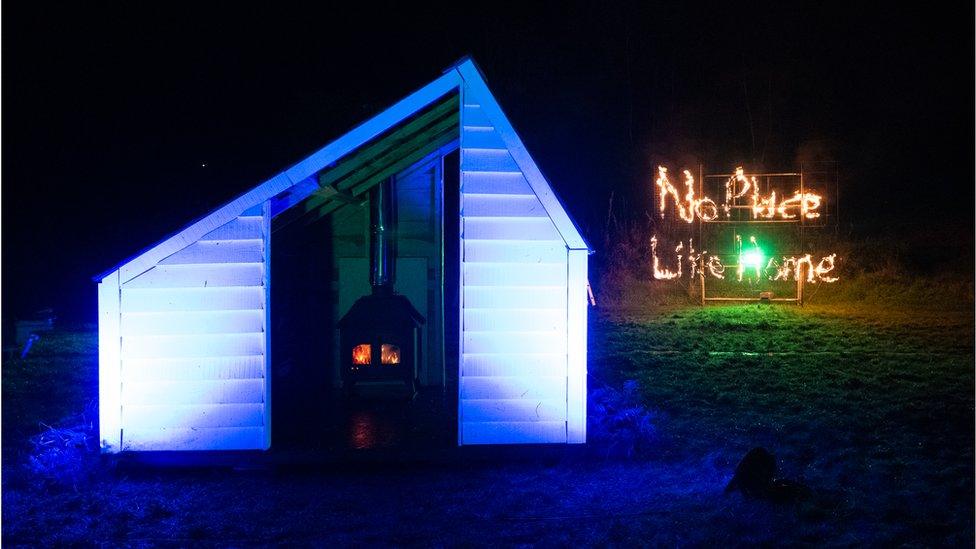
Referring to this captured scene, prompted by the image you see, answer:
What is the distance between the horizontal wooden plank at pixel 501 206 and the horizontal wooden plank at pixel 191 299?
190 centimetres

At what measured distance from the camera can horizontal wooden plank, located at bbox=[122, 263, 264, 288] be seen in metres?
6.19

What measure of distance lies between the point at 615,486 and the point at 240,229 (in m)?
3.75

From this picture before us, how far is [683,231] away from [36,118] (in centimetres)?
2073

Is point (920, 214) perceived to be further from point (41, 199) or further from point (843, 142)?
point (41, 199)

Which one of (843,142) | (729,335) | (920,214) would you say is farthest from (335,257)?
(843,142)

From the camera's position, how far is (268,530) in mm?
5172

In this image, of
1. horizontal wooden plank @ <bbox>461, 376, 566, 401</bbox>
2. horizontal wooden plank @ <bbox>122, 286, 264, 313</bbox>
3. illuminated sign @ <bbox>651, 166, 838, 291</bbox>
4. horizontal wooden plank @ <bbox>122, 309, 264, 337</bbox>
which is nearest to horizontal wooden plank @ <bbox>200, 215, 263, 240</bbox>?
horizontal wooden plank @ <bbox>122, 286, 264, 313</bbox>

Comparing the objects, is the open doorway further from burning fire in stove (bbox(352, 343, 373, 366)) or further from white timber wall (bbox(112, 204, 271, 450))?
white timber wall (bbox(112, 204, 271, 450))

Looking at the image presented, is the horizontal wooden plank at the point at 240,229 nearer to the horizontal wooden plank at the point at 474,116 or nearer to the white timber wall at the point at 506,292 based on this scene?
the white timber wall at the point at 506,292

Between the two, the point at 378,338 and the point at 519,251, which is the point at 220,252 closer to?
the point at 519,251

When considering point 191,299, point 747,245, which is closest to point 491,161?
point 191,299

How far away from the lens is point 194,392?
624 centimetres

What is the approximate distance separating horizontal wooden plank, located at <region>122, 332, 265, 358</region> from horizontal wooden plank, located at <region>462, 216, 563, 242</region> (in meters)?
2.06

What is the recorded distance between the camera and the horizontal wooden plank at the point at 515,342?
21.0ft
